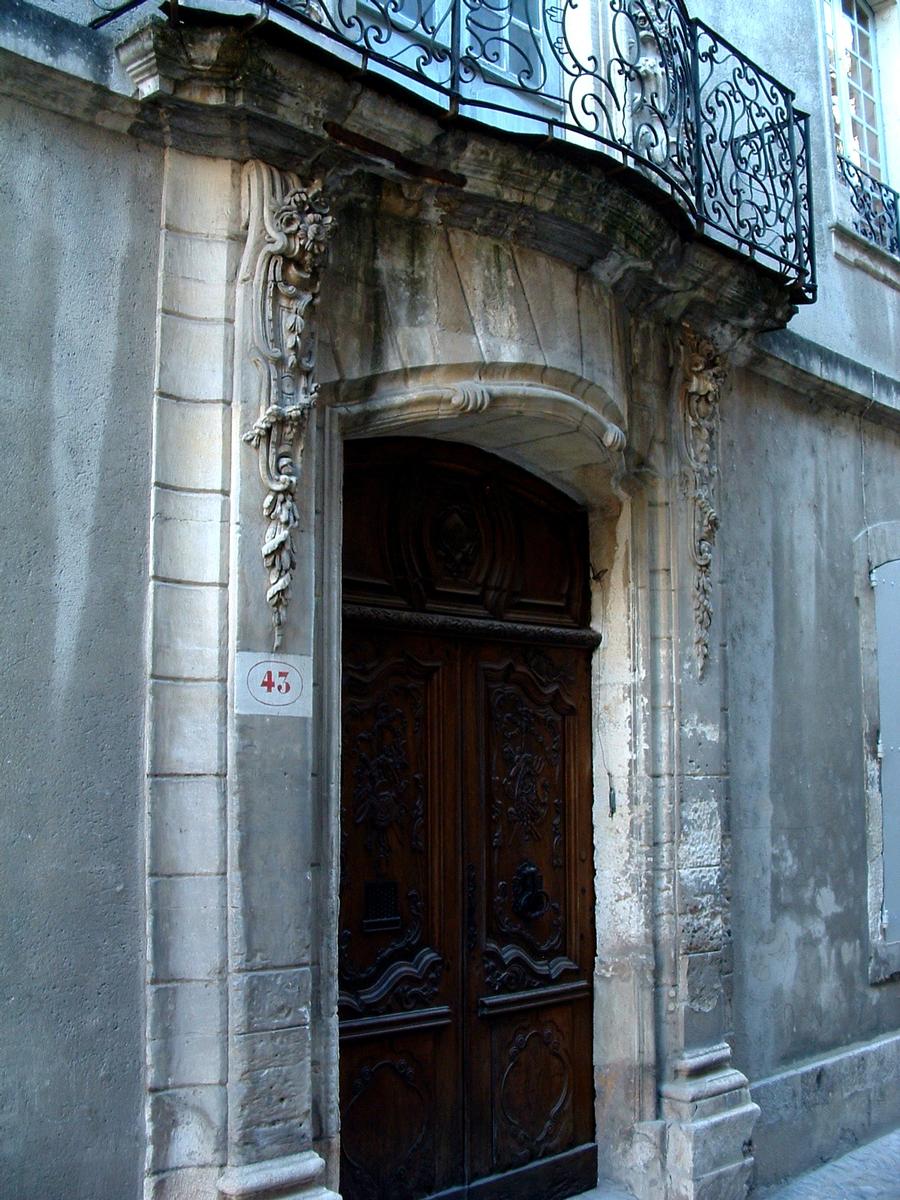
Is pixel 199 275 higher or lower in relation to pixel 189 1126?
higher

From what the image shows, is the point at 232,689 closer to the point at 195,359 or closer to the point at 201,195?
the point at 195,359

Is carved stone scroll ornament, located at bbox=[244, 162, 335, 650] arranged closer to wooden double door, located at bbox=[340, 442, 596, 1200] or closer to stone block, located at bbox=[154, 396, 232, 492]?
stone block, located at bbox=[154, 396, 232, 492]

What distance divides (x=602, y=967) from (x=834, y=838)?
1.72 metres

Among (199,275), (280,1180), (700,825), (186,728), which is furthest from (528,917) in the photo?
(199,275)

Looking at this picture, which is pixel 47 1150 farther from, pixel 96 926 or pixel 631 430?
Result: pixel 631 430

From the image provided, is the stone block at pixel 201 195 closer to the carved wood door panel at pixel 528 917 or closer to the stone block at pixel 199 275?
Answer: the stone block at pixel 199 275

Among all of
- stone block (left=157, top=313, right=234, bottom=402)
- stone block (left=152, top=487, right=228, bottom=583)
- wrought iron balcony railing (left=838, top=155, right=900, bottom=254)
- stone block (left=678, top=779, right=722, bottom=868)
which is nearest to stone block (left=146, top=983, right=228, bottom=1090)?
stone block (left=152, top=487, right=228, bottom=583)

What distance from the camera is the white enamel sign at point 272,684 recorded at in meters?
3.96

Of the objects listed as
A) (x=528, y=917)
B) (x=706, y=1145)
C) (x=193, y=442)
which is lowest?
(x=706, y=1145)

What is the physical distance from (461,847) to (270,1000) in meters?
1.35

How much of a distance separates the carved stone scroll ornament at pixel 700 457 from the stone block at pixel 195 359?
7.90ft

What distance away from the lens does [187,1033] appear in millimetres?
3801

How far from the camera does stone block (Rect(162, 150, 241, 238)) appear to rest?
4.07 m

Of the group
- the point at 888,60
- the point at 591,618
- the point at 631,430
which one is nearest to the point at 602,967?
the point at 591,618
